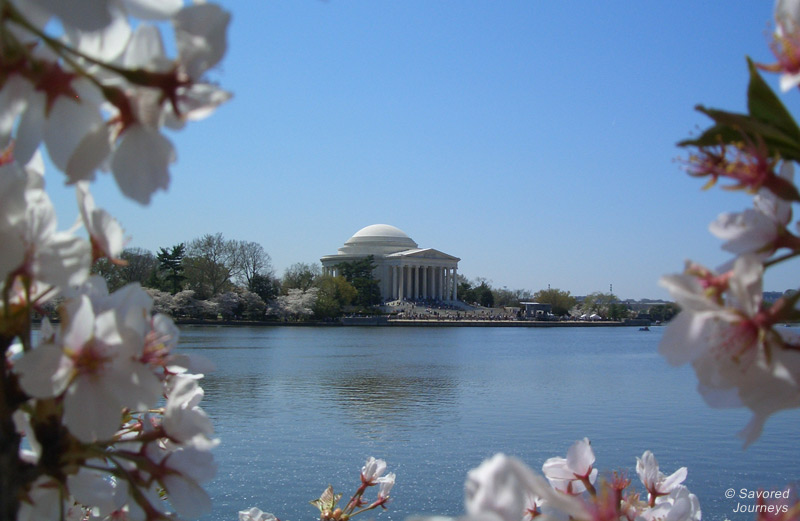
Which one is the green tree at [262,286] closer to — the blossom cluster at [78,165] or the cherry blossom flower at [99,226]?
the cherry blossom flower at [99,226]

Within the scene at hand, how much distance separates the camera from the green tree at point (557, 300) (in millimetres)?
96250

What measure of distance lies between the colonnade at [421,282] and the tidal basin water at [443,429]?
6026cm

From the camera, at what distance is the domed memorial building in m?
88.7

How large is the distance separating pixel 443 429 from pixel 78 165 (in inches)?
550

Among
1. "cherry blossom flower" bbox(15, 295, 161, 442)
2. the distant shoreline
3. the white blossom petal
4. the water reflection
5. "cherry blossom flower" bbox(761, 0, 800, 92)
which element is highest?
"cherry blossom flower" bbox(761, 0, 800, 92)

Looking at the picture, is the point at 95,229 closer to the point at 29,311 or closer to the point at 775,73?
the point at 29,311

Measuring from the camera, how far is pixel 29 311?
77 cm

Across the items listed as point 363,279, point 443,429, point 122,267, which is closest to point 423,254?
point 363,279

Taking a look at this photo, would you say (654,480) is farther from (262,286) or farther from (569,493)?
(262,286)

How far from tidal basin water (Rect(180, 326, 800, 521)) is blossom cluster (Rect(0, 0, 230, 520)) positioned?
7.79 feet

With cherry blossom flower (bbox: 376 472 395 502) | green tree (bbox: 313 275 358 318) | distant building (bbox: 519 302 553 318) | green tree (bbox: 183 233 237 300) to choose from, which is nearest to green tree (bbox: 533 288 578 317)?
distant building (bbox: 519 302 553 318)

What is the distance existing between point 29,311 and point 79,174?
0.19 meters

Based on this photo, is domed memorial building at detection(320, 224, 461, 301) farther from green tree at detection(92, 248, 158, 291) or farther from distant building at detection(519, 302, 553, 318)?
green tree at detection(92, 248, 158, 291)

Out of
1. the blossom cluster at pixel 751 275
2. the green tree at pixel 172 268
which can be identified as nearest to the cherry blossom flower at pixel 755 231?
the blossom cluster at pixel 751 275
